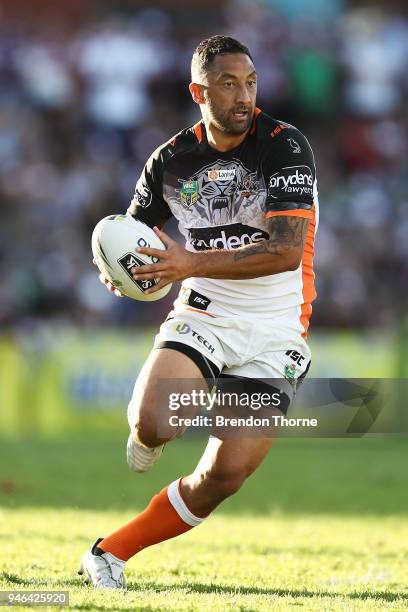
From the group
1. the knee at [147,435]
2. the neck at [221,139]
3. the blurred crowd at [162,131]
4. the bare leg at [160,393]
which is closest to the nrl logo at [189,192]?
the neck at [221,139]

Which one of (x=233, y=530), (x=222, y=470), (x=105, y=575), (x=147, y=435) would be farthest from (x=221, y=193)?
(x=233, y=530)

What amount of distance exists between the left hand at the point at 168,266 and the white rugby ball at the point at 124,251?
64 mm

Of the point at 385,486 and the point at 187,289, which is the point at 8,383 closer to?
the point at 385,486

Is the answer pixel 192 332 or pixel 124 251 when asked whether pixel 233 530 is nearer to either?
pixel 192 332

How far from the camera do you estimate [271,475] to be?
10.5 meters

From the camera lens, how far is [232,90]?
5.25 m

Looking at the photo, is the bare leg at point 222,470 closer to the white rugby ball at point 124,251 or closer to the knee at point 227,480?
the knee at point 227,480

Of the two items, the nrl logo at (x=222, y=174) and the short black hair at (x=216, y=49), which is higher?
the short black hair at (x=216, y=49)

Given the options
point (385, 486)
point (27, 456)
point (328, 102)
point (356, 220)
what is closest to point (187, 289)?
point (385, 486)

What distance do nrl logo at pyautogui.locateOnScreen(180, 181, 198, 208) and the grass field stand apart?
6.18 ft

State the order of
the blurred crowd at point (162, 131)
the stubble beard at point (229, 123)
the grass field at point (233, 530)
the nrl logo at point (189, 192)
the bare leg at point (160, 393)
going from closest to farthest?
the grass field at point (233, 530)
the bare leg at point (160, 393)
the stubble beard at point (229, 123)
the nrl logo at point (189, 192)
the blurred crowd at point (162, 131)

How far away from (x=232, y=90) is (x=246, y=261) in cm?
83

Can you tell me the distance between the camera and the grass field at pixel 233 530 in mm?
5055

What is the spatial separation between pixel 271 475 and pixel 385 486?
1189 millimetres
